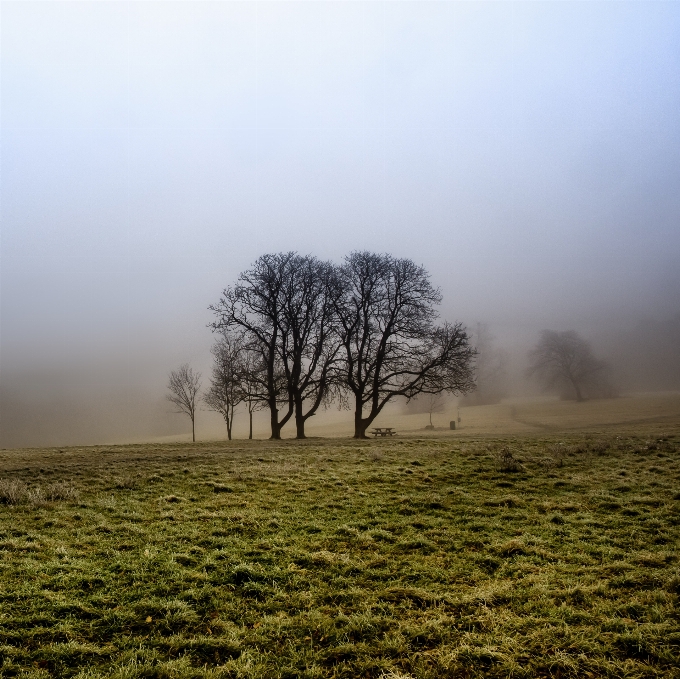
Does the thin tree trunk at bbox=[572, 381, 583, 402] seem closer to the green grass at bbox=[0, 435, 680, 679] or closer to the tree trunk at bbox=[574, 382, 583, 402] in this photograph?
the tree trunk at bbox=[574, 382, 583, 402]

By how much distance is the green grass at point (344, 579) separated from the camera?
4.45 meters

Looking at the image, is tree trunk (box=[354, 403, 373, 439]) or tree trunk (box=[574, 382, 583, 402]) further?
tree trunk (box=[574, 382, 583, 402])

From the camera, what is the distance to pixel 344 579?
6242mm


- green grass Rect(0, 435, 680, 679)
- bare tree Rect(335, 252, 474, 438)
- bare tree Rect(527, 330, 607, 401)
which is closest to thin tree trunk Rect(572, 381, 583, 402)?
bare tree Rect(527, 330, 607, 401)

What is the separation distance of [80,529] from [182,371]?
38.6 meters

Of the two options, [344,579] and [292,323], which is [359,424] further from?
[344,579]

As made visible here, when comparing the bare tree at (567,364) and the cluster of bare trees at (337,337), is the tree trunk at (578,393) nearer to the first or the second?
the bare tree at (567,364)

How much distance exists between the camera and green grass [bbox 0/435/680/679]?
14.6ft

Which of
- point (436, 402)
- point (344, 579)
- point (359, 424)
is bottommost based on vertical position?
point (436, 402)

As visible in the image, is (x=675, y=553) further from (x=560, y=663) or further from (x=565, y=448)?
(x=565, y=448)

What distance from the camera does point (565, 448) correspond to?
1892 cm

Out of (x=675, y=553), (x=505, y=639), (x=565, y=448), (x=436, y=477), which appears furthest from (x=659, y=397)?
(x=505, y=639)

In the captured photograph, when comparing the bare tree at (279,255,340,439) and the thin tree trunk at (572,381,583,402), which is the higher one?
the bare tree at (279,255,340,439)

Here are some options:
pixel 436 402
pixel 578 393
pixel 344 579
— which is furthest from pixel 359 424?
pixel 578 393
